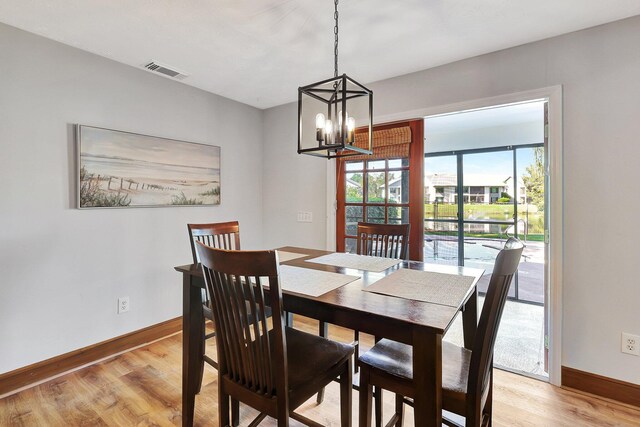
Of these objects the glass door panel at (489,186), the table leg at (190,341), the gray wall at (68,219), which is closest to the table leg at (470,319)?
the table leg at (190,341)

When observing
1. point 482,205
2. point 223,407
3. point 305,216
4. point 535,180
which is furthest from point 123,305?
point 535,180

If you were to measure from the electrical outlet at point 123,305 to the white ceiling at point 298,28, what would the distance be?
76.8 inches

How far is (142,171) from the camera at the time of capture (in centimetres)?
264

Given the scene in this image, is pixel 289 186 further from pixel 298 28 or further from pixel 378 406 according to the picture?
pixel 378 406

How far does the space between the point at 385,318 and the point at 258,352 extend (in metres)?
0.48

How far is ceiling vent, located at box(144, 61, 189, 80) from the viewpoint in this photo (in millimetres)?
2537

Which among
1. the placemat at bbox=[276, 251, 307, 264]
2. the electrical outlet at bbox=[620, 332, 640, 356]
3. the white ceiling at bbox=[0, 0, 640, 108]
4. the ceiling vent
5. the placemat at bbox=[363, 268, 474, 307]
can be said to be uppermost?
the ceiling vent

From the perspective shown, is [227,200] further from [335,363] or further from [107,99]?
[335,363]

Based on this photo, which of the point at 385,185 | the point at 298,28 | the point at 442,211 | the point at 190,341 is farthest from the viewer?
the point at 442,211

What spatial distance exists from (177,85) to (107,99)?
2.14 ft

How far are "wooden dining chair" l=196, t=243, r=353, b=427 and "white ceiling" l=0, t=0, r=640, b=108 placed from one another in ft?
5.04

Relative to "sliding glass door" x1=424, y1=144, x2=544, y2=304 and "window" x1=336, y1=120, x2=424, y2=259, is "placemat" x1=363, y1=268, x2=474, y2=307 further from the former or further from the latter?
"sliding glass door" x1=424, y1=144, x2=544, y2=304

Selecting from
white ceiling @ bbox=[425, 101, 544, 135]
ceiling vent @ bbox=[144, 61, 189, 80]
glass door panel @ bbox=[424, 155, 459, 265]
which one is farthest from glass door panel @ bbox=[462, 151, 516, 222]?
ceiling vent @ bbox=[144, 61, 189, 80]

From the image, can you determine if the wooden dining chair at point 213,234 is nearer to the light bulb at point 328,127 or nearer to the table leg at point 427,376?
the light bulb at point 328,127
